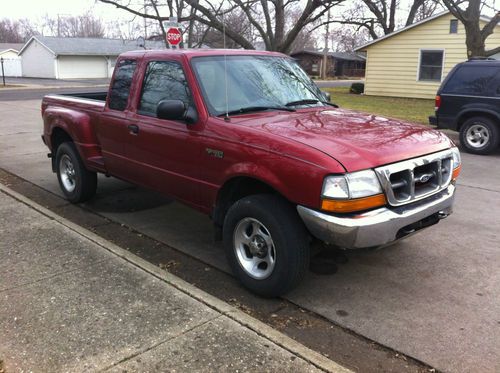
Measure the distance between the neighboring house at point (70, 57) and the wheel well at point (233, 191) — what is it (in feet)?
152

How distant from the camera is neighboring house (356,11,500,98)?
834 inches

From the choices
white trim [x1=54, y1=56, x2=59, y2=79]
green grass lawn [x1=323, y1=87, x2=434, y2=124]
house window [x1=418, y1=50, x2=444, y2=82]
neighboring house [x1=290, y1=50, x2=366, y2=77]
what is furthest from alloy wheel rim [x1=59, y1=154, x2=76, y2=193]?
neighboring house [x1=290, y1=50, x2=366, y2=77]

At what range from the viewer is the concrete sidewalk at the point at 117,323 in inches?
113

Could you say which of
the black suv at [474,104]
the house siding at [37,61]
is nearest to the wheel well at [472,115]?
the black suv at [474,104]

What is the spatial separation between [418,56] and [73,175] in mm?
19462

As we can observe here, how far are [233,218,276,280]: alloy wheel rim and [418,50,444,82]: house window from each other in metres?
20.3

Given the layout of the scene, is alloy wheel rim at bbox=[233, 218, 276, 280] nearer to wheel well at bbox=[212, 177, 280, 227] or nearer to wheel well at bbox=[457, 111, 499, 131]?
wheel well at bbox=[212, 177, 280, 227]

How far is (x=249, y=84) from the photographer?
4527mm

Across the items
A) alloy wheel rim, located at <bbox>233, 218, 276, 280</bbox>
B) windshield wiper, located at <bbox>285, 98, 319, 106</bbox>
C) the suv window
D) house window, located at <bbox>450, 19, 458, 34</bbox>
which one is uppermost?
house window, located at <bbox>450, 19, 458, 34</bbox>

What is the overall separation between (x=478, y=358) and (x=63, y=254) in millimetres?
3352

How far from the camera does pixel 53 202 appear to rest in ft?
21.2

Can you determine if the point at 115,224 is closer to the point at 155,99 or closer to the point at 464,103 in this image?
the point at 155,99

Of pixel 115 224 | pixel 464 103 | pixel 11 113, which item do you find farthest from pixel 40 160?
pixel 11 113

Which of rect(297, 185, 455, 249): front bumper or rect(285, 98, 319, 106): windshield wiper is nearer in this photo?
rect(297, 185, 455, 249): front bumper
